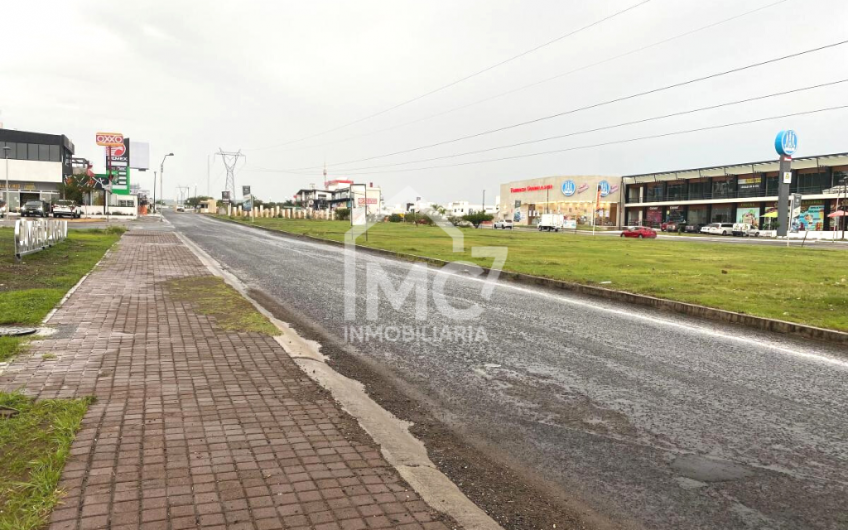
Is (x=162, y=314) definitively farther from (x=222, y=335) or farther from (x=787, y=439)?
(x=787, y=439)

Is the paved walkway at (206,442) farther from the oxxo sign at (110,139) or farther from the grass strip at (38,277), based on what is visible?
the oxxo sign at (110,139)

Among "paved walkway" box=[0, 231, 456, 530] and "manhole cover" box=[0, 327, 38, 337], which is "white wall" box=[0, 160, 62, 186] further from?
"paved walkway" box=[0, 231, 456, 530]

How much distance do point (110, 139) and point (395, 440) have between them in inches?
4167

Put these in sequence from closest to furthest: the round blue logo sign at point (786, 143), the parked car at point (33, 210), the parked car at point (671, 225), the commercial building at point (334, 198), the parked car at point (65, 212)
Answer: the parked car at point (33, 210)
the parked car at point (65, 212)
the round blue logo sign at point (786, 143)
the parked car at point (671, 225)
the commercial building at point (334, 198)

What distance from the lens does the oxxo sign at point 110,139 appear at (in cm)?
9299

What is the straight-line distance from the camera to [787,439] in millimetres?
4477

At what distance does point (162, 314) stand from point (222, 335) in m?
1.91

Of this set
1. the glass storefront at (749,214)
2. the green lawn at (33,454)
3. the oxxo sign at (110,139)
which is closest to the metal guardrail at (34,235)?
the green lawn at (33,454)

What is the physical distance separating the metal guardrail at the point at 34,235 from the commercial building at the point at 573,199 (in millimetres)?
74865

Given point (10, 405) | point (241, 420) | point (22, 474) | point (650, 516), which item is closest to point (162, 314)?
point (10, 405)

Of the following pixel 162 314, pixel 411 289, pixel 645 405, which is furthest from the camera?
pixel 411 289

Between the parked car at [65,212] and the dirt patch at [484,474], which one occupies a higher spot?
the parked car at [65,212]

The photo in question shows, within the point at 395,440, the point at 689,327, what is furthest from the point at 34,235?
the point at 689,327

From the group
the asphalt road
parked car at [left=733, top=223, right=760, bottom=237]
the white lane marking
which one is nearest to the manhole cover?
the asphalt road
